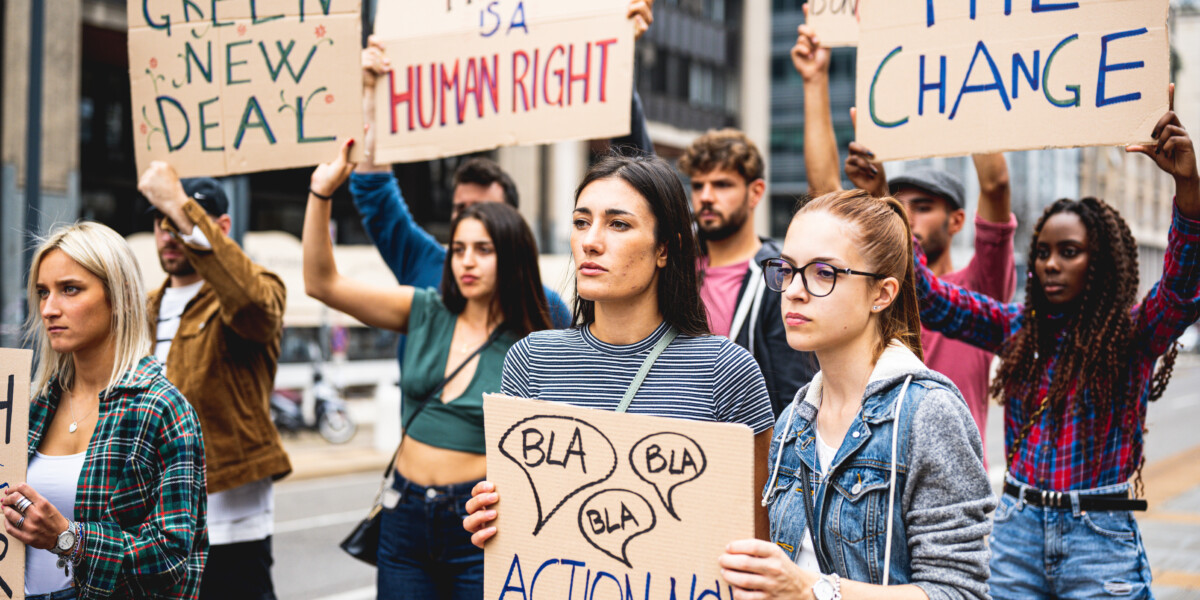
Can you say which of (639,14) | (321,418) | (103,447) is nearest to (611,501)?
(103,447)

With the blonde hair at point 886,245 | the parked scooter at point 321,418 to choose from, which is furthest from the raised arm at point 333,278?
the parked scooter at point 321,418

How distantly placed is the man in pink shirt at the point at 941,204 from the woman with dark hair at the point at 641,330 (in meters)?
0.69

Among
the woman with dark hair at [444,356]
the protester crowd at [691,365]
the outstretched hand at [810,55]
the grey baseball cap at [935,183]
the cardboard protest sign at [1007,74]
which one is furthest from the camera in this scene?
the grey baseball cap at [935,183]

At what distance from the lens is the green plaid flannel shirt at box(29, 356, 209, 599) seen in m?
2.40

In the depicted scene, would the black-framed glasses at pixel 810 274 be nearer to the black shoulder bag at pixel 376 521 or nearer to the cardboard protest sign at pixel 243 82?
the black shoulder bag at pixel 376 521

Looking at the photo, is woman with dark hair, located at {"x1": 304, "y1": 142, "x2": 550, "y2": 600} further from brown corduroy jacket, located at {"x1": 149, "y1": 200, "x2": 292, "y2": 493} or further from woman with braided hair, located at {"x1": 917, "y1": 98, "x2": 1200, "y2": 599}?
woman with braided hair, located at {"x1": 917, "y1": 98, "x2": 1200, "y2": 599}

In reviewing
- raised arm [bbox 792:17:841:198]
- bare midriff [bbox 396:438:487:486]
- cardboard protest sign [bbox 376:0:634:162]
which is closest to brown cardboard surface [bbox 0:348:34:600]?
bare midriff [bbox 396:438:487:486]

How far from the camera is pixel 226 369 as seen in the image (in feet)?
11.1

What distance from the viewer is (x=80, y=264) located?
258 cm

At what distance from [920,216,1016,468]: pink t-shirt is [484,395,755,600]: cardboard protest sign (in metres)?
1.74

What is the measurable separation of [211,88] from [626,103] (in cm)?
145

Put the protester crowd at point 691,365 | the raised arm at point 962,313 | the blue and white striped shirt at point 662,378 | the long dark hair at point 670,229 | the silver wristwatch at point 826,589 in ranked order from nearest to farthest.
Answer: the silver wristwatch at point 826,589
the protester crowd at point 691,365
the blue and white striped shirt at point 662,378
the long dark hair at point 670,229
the raised arm at point 962,313

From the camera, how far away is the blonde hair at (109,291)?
2.58m

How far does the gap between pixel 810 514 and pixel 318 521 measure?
728 cm
